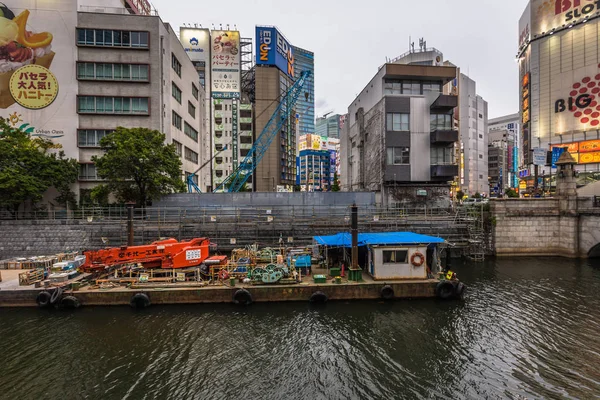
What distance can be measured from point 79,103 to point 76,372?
42525 mm

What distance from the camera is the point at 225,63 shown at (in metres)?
97.5

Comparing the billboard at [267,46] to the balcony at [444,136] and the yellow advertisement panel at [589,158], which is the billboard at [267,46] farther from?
the yellow advertisement panel at [589,158]

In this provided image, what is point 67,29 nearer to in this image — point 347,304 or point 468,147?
point 347,304

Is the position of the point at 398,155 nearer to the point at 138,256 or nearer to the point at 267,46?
the point at 138,256

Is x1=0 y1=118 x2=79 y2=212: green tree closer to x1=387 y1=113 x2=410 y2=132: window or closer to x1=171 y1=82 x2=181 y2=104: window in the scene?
x1=171 y1=82 x2=181 y2=104: window

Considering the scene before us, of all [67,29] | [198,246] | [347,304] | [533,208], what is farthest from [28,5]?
[533,208]

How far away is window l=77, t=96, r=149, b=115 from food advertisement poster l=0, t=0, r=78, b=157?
135 cm

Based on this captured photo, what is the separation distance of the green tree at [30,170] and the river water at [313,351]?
22761 mm

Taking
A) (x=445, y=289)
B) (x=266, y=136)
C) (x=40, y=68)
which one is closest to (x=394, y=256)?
(x=445, y=289)

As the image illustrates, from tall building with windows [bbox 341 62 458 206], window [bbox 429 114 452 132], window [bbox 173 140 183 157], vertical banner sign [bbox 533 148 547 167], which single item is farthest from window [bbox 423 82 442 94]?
window [bbox 173 140 183 157]

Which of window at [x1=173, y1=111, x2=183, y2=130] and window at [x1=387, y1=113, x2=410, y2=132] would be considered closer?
window at [x1=387, y1=113, x2=410, y2=132]

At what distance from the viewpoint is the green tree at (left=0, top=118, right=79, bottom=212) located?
34.4m

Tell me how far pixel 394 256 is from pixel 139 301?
17.0 metres

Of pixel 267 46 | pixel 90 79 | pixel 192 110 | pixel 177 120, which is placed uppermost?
pixel 267 46
